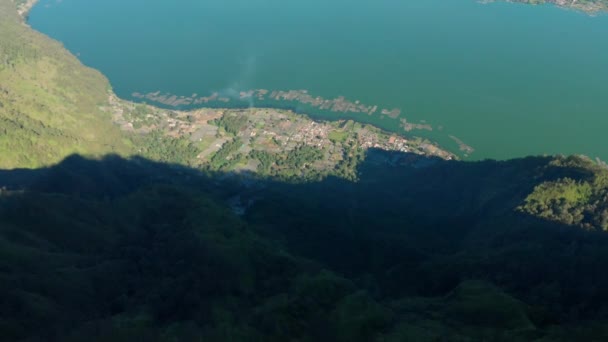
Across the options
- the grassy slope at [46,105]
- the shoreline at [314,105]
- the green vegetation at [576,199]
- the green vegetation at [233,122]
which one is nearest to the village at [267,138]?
the green vegetation at [233,122]

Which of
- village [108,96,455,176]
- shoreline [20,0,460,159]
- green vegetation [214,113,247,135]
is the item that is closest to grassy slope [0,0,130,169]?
village [108,96,455,176]

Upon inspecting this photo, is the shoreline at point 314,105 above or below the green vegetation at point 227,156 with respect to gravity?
above

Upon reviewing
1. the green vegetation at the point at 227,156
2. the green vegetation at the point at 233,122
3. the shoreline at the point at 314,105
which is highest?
the shoreline at the point at 314,105

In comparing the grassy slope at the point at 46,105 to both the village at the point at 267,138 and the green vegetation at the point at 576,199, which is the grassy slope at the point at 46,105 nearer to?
the village at the point at 267,138

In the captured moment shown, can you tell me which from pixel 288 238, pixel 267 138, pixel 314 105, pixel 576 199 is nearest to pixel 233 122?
pixel 267 138

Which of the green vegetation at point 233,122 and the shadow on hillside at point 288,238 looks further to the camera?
the green vegetation at point 233,122

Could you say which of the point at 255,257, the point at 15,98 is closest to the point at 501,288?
the point at 255,257
